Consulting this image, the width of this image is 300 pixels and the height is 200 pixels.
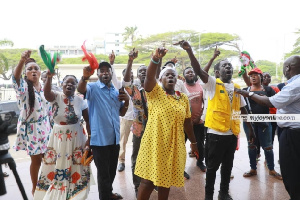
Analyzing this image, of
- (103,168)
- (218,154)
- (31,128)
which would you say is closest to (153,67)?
(103,168)

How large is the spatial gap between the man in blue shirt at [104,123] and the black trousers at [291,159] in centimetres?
199

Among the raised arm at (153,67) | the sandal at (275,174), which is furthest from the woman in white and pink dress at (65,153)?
the sandal at (275,174)

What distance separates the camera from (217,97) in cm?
357

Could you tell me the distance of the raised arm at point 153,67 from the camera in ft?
8.77

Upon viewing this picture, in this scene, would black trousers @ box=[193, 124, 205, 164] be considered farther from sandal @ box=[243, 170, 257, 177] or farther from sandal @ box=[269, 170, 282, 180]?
sandal @ box=[269, 170, 282, 180]

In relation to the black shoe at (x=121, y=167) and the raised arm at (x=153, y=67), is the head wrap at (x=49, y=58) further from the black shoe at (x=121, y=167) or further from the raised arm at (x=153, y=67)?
the black shoe at (x=121, y=167)

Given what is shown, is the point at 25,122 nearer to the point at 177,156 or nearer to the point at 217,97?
the point at 177,156

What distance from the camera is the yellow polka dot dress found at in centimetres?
291

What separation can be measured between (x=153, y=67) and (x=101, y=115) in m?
1.08

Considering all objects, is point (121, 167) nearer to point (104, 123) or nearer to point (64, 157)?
point (64, 157)

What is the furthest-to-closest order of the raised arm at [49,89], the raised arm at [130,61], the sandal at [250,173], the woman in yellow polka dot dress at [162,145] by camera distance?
the sandal at [250,173] < the raised arm at [130,61] < the raised arm at [49,89] < the woman in yellow polka dot dress at [162,145]

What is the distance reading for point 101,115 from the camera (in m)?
3.43

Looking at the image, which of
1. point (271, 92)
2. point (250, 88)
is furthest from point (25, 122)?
point (271, 92)

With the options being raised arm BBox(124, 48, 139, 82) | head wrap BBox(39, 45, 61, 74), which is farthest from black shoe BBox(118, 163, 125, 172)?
head wrap BBox(39, 45, 61, 74)
